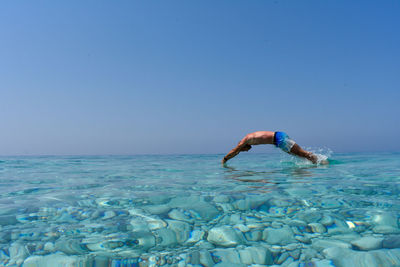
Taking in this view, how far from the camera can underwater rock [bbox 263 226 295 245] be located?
214 cm

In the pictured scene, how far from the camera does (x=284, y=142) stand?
9.70m

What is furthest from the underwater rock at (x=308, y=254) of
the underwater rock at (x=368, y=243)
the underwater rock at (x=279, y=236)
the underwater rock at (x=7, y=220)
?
the underwater rock at (x=7, y=220)

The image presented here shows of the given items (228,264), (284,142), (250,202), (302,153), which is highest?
(284,142)

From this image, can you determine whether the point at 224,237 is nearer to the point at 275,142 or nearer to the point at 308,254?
the point at 308,254

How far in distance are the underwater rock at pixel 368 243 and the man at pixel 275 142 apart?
25.1 feet

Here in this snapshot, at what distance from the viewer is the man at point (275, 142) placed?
973 centimetres

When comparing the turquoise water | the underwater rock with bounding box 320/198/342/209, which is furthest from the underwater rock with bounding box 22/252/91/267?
the underwater rock with bounding box 320/198/342/209

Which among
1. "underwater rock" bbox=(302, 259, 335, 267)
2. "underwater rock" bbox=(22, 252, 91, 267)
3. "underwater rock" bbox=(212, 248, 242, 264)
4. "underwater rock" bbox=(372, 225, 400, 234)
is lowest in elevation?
"underwater rock" bbox=(302, 259, 335, 267)

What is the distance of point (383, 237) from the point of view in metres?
2.17

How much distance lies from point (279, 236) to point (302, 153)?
8.37 m

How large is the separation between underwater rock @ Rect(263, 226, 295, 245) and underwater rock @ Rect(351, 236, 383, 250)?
1.60ft

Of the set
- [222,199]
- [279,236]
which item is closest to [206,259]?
[279,236]

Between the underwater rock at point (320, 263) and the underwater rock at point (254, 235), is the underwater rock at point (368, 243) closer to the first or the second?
the underwater rock at point (320, 263)

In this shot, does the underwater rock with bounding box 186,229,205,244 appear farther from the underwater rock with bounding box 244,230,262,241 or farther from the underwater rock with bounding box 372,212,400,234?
the underwater rock with bounding box 372,212,400,234
